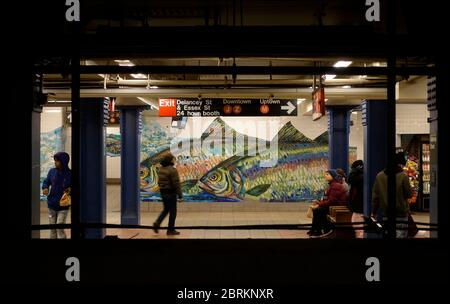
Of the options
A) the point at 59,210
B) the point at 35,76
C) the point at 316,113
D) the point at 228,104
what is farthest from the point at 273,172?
the point at 35,76

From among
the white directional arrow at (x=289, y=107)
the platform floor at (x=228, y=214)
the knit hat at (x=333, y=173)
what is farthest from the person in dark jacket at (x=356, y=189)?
the platform floor at (x=228, y=214)

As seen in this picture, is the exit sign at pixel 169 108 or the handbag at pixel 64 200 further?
the exit sign at pixel 169 108

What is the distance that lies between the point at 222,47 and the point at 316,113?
460cm

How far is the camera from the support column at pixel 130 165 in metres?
12.2

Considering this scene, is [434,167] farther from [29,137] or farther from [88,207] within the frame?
[88,207]

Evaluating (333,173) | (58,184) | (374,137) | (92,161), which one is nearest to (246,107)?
(333,173)

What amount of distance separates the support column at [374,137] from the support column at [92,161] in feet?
17.3

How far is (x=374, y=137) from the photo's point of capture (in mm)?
9523

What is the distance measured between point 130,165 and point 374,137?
6005 mm

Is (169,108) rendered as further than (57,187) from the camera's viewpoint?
Yes

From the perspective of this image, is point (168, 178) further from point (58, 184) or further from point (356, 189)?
point (356, 189)

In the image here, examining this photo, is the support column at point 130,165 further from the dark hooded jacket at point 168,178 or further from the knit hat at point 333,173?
the knit hat at point 333,173

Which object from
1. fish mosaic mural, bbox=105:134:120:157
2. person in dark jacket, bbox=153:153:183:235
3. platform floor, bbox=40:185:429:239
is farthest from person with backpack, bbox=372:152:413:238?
fish mosaic mural, bbox=105:134:120:157

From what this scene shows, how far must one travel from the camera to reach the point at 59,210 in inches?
311
